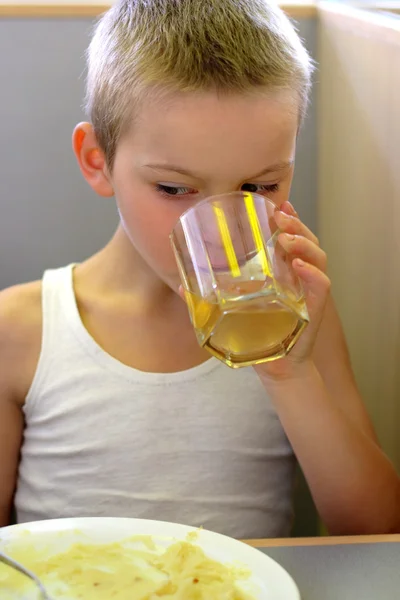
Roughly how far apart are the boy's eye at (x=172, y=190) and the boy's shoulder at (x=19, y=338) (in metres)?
0.34

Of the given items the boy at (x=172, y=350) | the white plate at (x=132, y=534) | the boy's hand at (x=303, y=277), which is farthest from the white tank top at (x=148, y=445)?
the white plate at (x=132, y=534)

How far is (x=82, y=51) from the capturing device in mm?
1710

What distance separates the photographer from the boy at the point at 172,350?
975 millimetres

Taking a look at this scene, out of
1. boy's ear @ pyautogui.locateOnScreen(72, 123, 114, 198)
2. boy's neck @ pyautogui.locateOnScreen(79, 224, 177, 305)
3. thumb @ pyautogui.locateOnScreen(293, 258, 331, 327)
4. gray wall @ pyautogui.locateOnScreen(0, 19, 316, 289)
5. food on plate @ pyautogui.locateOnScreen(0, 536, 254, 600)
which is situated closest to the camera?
food on plate @ pyautogui.locateOnScreen(0, 536, 254, 600)

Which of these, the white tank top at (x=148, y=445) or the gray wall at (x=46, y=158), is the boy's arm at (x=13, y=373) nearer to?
the white tank top at (x=148, y=445)

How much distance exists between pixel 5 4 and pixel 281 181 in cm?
92

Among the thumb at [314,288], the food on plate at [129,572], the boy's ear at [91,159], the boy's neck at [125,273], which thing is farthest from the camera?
the boy's neck at [125,273]

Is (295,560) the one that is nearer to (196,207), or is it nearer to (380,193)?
(196,207)

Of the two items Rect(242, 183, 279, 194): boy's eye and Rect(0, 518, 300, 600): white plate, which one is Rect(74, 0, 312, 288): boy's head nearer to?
Rect(242, 183, 279, 194): boy's eye

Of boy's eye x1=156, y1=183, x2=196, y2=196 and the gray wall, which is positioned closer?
boy's eye x1=156, y1=183, x2=196, y2=196

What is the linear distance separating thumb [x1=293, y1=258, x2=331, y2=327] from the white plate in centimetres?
28

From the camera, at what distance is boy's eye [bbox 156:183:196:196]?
0.98 meters

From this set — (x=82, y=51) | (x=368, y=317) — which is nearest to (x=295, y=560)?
(x=368, y=317)

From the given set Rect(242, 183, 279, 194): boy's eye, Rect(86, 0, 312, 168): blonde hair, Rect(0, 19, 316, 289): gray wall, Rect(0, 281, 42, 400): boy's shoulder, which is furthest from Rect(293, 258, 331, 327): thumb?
Rect(0, 19, 316, 289): gray wall
